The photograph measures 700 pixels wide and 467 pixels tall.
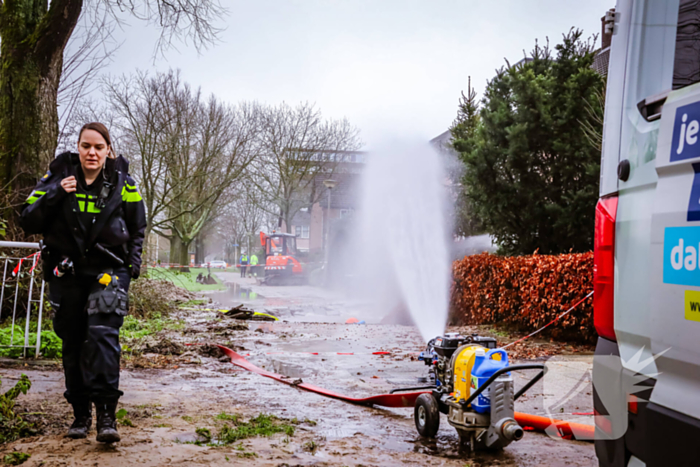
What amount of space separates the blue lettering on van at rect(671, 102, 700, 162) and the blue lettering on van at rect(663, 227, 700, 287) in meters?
0.25

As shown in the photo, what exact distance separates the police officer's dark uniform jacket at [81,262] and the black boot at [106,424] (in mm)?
45

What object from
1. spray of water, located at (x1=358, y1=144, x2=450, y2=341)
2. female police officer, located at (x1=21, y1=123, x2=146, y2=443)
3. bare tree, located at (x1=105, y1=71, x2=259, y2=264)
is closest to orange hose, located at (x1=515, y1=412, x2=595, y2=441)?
female police officer, located at (x1=21, y1=123, x2=146, y2=443)

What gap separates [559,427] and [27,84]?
26.5 feet

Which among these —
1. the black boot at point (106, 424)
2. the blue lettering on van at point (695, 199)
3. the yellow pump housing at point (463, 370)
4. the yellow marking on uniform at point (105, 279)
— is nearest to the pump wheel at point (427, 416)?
the yellow pump housing at point (463, 370)

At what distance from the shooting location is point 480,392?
11.2 ft

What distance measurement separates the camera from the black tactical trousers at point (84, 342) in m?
3.30

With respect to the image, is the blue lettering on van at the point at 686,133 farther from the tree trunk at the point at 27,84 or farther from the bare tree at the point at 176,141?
the bare tree at the point at 176,141

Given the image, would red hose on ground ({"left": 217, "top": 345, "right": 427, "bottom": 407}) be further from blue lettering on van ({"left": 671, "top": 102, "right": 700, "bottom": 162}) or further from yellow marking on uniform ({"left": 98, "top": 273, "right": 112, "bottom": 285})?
blue lettering on van ({"left": 671, "top": 102, "right": 700, "bottom": 162})

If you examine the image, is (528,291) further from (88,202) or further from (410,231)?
(88,202)

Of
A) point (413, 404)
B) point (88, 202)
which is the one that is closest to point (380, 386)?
point (413, 404)

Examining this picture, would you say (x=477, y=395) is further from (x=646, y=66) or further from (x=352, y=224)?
(x=352, y=224)

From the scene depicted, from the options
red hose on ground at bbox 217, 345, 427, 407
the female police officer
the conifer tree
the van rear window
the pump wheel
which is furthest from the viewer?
the conifer tree

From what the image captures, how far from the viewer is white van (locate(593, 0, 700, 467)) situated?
5.85 feet

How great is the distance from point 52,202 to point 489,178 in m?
10.3
